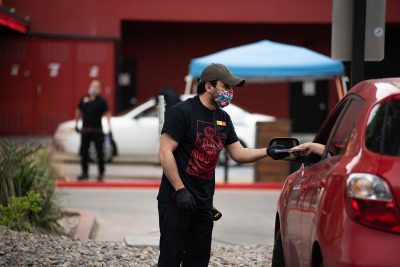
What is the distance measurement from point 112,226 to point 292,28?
66.9ft

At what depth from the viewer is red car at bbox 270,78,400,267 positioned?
183 inches

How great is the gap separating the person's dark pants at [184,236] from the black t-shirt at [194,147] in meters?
0.09

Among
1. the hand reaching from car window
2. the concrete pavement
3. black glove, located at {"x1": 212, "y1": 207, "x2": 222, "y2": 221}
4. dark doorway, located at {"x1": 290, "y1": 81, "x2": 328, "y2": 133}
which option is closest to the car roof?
the hand reaching from car window

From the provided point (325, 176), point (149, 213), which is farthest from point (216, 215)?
point (149, 213)

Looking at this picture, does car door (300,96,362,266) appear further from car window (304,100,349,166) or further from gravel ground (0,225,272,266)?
gravel ground (0,225,272,266)

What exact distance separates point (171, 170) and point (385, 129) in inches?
78.3

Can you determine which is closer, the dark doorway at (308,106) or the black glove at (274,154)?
the black glove at (274,154)

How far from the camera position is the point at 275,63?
735 inches

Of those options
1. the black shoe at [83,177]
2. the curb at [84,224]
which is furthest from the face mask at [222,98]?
the black shoe at [83,177]

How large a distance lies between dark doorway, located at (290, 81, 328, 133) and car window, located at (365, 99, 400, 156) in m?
28.1

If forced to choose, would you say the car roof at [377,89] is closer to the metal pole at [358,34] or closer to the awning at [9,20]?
the metal pole at [358,34]

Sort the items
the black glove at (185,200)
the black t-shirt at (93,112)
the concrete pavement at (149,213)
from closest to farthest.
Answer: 1. the black glove at (185,200)
2. the concrete pavement at (149,213)
3. the black t-shirt at (93,112)

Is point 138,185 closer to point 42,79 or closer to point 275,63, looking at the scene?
point 275,63

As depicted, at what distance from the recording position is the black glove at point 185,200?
6.42m
